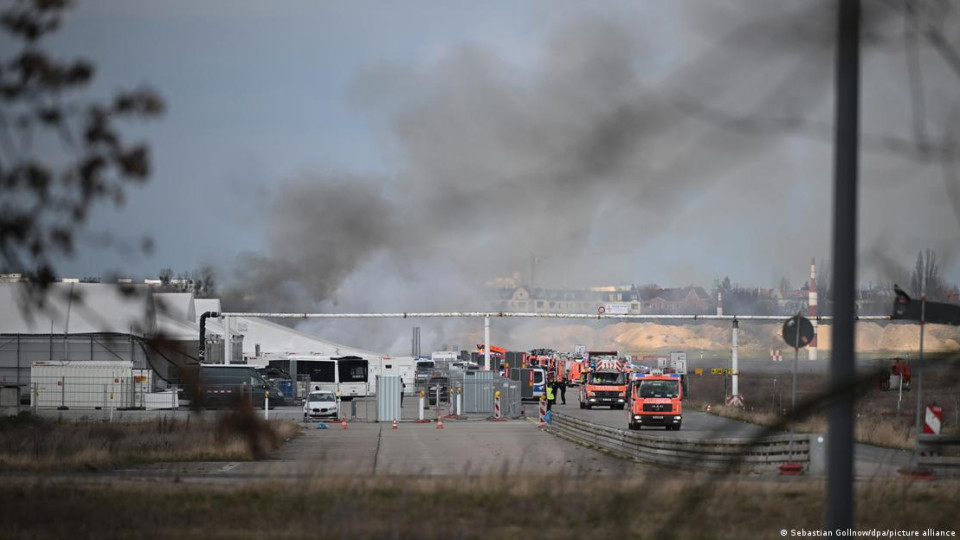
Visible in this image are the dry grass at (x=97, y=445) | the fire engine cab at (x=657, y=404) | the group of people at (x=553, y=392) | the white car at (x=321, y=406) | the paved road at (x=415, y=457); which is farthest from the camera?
the white car at (x=321, y=406)

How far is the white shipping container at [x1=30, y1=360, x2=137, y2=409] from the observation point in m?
49.6

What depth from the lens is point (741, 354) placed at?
71.4m

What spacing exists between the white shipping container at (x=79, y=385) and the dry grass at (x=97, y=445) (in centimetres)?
1145

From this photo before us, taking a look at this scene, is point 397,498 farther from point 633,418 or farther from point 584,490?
point 633,418

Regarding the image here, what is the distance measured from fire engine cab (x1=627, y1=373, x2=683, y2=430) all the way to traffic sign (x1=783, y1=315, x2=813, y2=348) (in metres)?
13.9

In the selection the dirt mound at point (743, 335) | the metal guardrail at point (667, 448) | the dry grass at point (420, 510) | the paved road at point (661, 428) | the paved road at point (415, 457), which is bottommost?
the paved road at point (661, 428)

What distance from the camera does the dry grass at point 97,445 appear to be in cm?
2659

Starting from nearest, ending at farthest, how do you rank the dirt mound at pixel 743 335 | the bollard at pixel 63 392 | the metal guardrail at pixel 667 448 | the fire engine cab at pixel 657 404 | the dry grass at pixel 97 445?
the dirt mound at pixel 743 335 → the metal guardrail at pixel 667 448 → the dry grass at pixel 97 445 → the fire engine cab at pixel 657 404 → the bollard at pixel 63 392

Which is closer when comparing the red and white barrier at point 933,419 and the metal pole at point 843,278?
the metal pole at point 843,278

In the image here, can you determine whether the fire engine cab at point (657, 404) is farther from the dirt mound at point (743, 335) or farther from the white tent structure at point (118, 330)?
the white tent structure at point (118, 330)

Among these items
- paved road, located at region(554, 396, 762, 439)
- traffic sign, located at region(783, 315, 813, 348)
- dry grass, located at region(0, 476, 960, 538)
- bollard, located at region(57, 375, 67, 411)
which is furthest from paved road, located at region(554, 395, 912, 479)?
bollard, located at region(57, 375, 67, 411)

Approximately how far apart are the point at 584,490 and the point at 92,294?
385 inches

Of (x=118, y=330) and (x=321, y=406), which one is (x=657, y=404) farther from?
(x=118, y=330)

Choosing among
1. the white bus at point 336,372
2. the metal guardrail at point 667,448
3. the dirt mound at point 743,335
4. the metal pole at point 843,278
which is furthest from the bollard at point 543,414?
the metal pole at point 843,278
